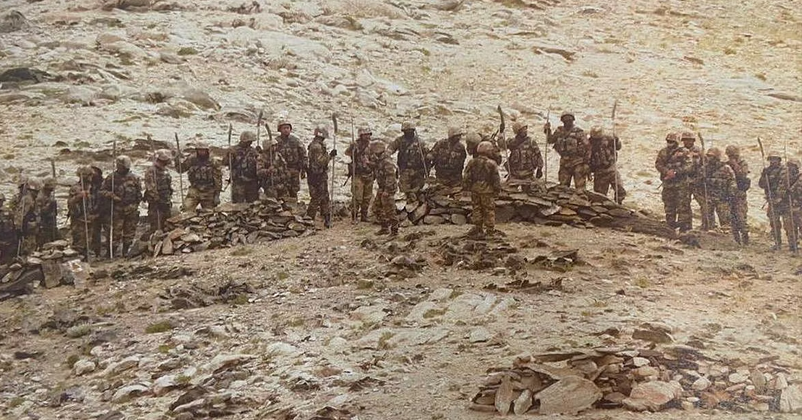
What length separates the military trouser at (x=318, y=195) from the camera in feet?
50.9

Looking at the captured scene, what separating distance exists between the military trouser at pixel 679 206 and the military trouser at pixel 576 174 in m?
1.42

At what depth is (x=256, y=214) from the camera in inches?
598

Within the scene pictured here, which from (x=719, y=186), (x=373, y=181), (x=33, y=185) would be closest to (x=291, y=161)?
(x=373, y=181)

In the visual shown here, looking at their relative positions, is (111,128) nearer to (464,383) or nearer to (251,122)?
(251,122)

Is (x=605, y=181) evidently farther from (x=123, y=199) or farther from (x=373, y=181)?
(x=123, y=199)

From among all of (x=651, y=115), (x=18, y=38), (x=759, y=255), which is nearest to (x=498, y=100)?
(x=651, y=115)

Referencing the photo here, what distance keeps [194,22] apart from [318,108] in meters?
7.79

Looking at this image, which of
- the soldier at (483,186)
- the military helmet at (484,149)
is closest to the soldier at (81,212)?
the soldier at (483,186)

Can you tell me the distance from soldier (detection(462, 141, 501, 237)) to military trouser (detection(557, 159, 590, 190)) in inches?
99.5

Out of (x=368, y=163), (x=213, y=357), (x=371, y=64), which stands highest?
(x=371, y=64)

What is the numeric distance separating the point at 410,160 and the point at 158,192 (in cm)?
447

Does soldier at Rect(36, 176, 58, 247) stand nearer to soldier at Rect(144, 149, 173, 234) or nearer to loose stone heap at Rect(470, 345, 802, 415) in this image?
soldier at Rect(144, 149, 173, 234)

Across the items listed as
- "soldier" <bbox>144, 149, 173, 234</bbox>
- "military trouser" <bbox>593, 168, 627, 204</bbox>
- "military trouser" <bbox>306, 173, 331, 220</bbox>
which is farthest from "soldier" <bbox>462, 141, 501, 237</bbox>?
"soldier" <bbox>144, 149, 173, 234</bbox>

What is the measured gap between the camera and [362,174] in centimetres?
1516
